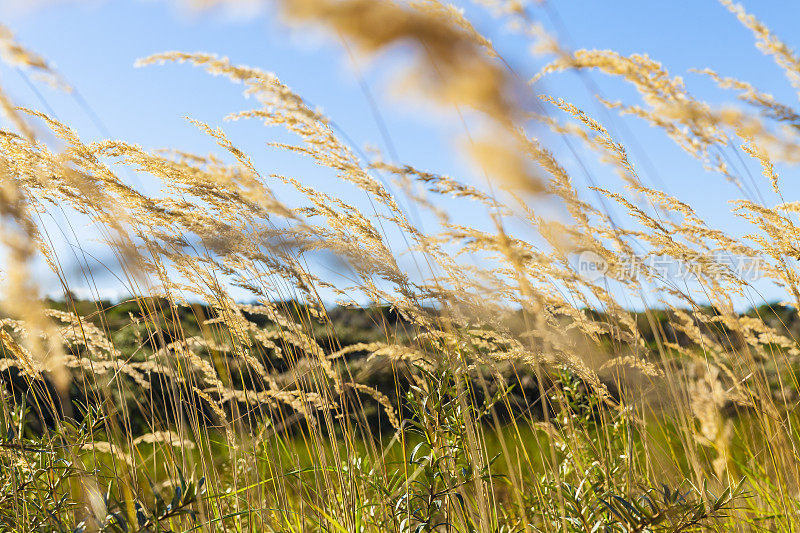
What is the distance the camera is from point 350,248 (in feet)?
5.50

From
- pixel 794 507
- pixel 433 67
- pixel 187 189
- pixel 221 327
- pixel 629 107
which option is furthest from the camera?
pixel 221 327

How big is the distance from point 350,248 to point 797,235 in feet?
5.00

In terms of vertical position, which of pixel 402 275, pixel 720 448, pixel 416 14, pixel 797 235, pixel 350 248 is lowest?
pixel 720 448

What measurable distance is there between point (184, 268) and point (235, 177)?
600 millimetres

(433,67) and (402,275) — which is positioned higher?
(433,67)

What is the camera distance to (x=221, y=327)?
223 centimetres

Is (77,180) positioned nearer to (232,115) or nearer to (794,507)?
(232,115)

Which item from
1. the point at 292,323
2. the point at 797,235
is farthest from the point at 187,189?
the point at 797,235

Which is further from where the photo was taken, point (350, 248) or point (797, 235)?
point (797, 235)

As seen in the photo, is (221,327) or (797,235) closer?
(797,235)

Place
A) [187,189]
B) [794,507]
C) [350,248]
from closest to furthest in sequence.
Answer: [350,248], [794,507], [187,189]

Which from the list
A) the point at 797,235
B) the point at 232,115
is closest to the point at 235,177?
the point at 232,115

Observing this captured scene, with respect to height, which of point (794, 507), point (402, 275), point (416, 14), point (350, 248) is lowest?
point (794, 507)

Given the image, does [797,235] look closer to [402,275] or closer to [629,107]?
[629,107]
